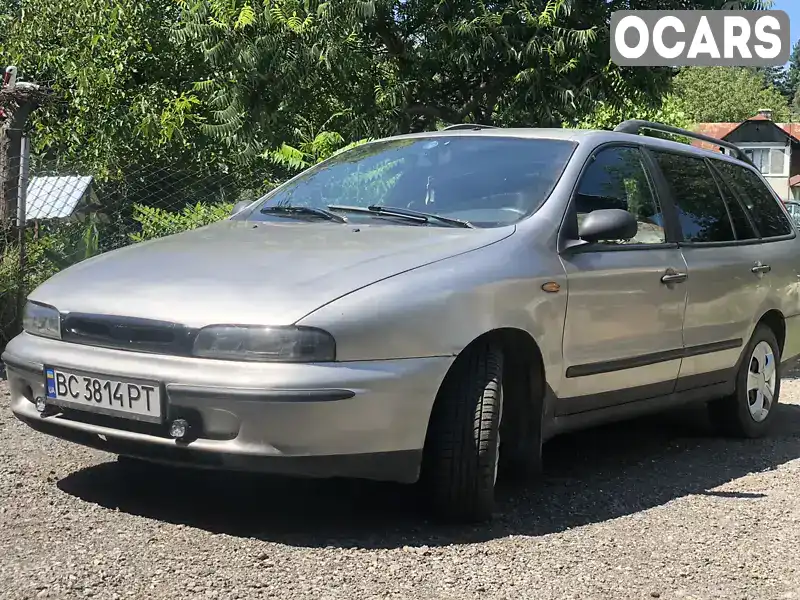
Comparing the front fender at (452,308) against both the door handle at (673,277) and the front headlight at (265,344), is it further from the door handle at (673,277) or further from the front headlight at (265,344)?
the door handle at (673,277)

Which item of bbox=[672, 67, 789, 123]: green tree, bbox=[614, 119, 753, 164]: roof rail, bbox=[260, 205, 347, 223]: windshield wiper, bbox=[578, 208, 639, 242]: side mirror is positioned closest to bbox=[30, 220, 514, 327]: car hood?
bbox=[260, 205, 347, 223]: windshield wiper

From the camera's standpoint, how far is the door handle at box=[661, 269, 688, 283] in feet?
16.8

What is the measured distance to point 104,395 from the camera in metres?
3.76

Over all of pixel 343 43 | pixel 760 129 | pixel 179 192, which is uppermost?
pixel 343 43

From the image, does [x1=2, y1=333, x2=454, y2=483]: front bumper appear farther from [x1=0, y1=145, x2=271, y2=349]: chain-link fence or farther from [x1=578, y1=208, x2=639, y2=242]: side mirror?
[x1=0, y1=145, x2=271, y2=349]: chain-link fence

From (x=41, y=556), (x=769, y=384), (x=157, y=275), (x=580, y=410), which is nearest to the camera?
(x=41, y=556)

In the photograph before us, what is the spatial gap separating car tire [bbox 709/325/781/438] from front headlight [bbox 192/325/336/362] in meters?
3.33

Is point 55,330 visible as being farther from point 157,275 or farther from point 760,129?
point 760,129

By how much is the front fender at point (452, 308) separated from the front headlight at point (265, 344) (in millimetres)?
40

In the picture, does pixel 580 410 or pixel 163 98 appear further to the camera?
pixel 163 98

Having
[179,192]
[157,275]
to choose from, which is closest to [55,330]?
[157,275]

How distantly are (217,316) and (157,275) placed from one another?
0.47 m

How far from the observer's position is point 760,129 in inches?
2655

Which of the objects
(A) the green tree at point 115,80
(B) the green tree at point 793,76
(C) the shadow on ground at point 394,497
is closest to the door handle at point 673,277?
(C) the shadow on ground at point 394,497
